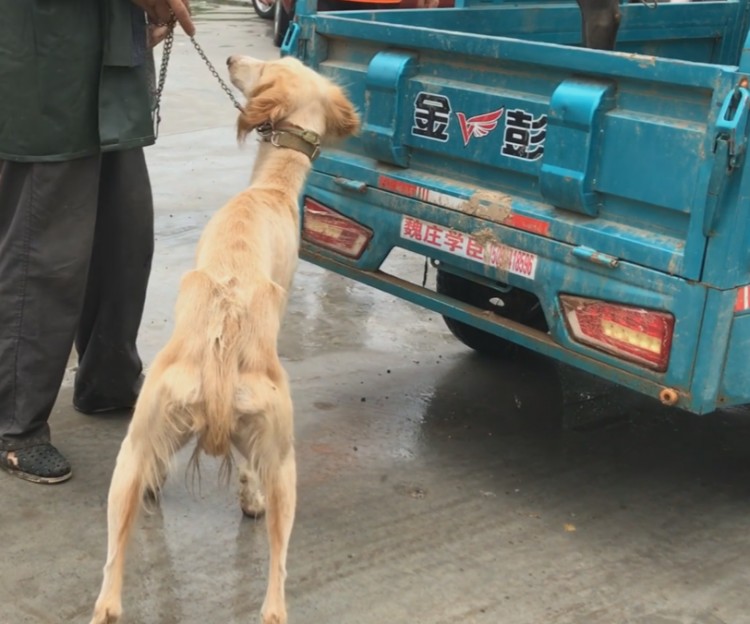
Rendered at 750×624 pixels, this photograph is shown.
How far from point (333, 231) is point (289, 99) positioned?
914 millimetres

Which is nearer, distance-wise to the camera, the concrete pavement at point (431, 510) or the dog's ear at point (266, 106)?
the concrete pavement at point (431, 510)

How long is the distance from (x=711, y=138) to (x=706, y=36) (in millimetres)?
2881

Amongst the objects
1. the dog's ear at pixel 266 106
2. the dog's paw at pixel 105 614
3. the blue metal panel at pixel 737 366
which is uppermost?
the dog's ear at pixel 266 106

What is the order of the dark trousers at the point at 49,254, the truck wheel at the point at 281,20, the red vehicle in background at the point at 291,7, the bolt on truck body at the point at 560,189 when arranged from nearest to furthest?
the bolt on truck body at the point at 560,189
the dark trousers at the point at 49,254
the red vehicle in background at the point at 291,7
the truck wheel at the point at 281,20

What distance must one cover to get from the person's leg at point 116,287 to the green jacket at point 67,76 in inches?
9.7

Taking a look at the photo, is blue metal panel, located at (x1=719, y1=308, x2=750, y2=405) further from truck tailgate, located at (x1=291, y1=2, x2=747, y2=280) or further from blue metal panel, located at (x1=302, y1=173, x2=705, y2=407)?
truck tailgate, located at (x1=291, y1=2, x2=747, y2=280)

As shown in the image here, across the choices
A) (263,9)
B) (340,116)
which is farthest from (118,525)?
(263,9)

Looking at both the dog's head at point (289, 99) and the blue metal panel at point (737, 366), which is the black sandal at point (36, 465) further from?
the blue metal panel at point (737, 366)

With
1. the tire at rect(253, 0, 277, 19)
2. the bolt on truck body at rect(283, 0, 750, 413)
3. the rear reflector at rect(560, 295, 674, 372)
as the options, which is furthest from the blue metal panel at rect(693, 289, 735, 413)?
the tire at rect(253, 0, 277, 19)

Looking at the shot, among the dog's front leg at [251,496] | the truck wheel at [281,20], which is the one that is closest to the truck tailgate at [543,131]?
the dog's front leg at [251,496]

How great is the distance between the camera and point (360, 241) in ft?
14.4

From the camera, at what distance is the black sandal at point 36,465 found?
392 cm

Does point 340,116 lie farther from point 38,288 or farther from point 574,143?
point 38,288

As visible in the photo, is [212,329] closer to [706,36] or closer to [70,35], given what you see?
[70,35]
